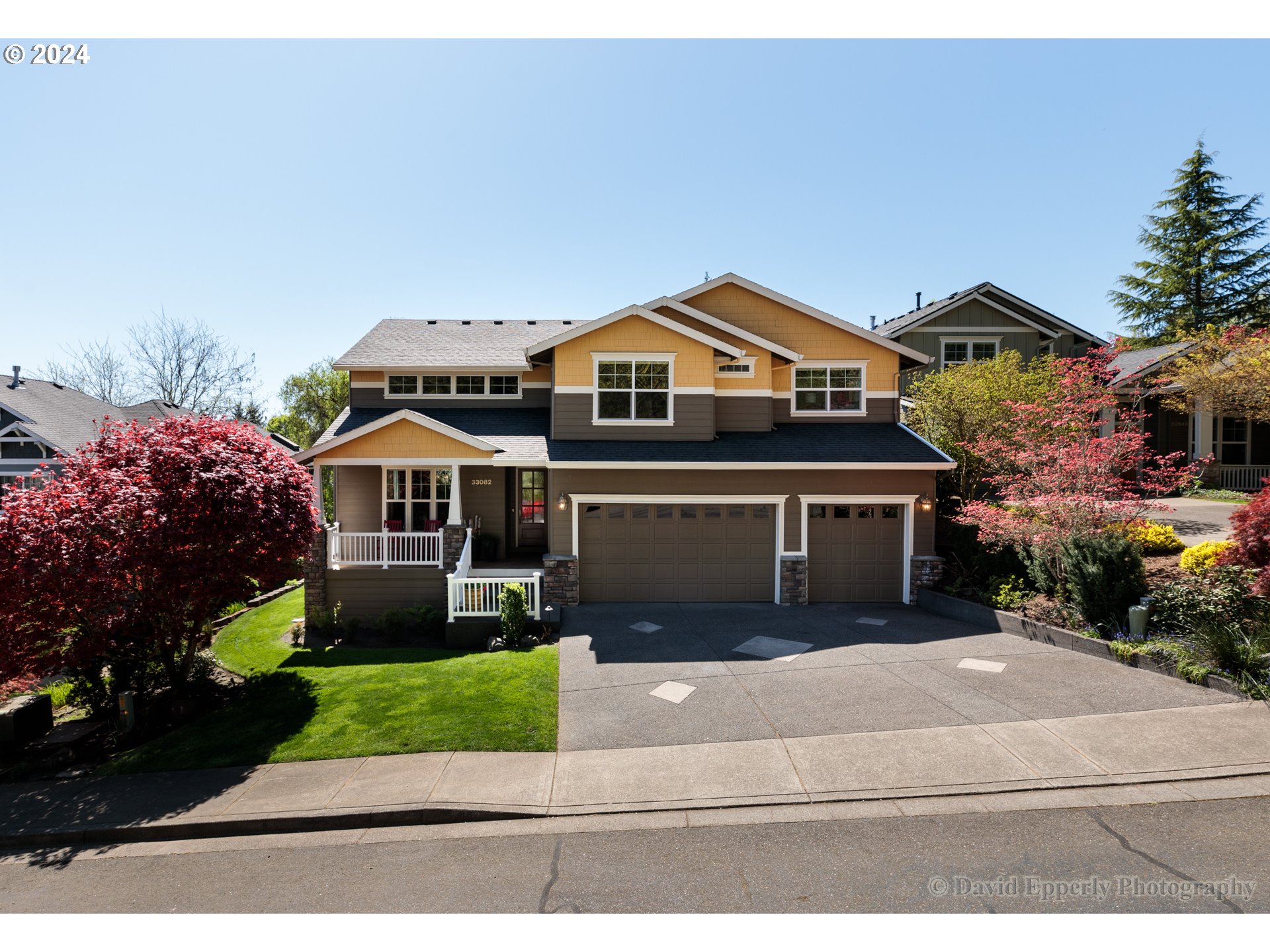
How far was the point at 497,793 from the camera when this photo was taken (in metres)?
6.06

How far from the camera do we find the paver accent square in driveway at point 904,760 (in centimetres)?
604

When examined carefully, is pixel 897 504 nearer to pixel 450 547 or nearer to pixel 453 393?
pixel 450 547

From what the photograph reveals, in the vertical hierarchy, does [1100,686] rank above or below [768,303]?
below

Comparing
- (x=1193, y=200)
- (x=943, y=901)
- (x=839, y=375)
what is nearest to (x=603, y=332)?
(x=839, y=375)

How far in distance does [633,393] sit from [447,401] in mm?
5770

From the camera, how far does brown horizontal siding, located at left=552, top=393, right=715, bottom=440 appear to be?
14.2m

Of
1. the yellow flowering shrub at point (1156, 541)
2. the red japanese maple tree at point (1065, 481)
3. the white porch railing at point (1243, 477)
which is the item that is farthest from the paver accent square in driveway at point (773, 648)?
the white porch railing at point (1243, 477)

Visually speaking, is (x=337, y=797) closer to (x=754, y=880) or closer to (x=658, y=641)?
(x=754, y=880)

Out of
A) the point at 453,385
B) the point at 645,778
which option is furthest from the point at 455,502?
the point at 645,778

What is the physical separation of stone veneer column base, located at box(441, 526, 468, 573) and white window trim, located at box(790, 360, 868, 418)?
28.7ft

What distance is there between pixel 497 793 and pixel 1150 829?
5.78 meters

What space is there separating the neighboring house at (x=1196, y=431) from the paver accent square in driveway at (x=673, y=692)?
20.8 metres

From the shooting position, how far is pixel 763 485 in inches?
547

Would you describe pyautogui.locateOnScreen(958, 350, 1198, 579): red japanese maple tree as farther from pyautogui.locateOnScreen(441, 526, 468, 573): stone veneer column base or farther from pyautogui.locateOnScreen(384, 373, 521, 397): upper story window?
pyautogui.locateOnScreen(384, 373, 521, 397): upper story window
